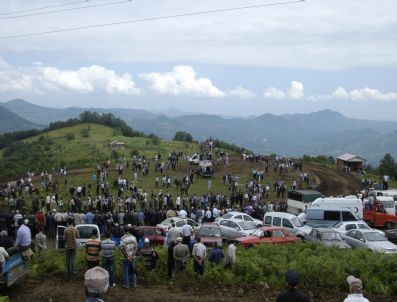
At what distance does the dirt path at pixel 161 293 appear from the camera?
1423 cm

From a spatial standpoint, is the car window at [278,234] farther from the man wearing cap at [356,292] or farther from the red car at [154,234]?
the man wearing cap at [356,292]

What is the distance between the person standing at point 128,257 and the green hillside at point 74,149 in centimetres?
5060

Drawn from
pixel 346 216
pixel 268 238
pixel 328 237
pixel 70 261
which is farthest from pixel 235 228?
pixel 70 261

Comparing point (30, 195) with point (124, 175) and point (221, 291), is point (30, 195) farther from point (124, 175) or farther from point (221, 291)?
point (221, 291)

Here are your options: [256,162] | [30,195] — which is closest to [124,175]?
[30,195]

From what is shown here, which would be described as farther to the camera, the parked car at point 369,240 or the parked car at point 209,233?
the parked car at point 209,233

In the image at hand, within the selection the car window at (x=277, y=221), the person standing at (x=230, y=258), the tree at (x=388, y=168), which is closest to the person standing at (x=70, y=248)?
the person standing at (x=230, y=258)

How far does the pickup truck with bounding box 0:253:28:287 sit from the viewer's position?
14.2m

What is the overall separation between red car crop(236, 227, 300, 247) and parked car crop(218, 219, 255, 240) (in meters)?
1.72

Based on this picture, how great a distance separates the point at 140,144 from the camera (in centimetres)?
8994

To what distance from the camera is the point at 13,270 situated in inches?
578

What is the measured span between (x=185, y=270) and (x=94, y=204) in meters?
21.8

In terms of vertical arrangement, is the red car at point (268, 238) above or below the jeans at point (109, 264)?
below

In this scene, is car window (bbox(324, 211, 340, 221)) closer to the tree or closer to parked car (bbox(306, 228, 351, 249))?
parked car (bbox(306, 228, 351, 249))
